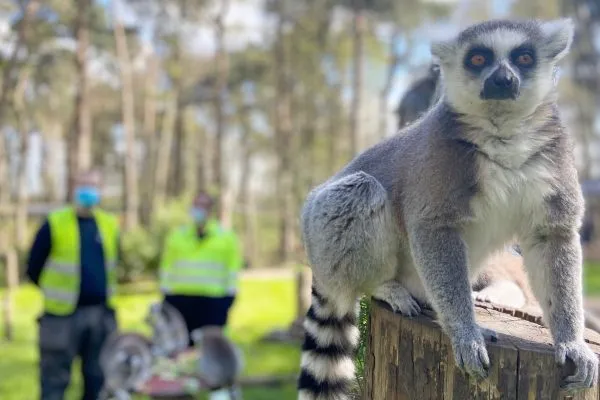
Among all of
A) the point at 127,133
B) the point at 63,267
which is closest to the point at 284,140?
the point at 127,133

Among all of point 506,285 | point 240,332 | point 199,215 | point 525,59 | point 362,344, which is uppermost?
point 525,59

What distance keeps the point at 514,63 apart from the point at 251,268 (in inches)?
711

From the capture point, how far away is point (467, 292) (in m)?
2.28

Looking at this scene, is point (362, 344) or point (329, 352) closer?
point (362, 344)

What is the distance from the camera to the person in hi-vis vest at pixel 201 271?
6469mm

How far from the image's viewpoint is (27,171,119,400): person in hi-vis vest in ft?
17.7

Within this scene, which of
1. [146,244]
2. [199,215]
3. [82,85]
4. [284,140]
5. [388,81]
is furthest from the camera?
[388,81]

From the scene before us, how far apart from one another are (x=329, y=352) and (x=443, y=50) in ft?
4.43

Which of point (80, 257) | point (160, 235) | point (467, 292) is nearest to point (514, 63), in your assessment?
point (467, 292)

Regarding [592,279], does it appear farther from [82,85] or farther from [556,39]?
[556,39]

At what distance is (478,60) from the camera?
2.40 metres

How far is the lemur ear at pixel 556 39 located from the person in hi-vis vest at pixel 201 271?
15.2 feet

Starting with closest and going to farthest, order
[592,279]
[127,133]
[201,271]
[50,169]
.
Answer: [201,271], [127,133], [592,279], [50,169]

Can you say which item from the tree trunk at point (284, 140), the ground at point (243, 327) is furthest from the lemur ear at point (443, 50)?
the tree trunk at point (284, 140)
